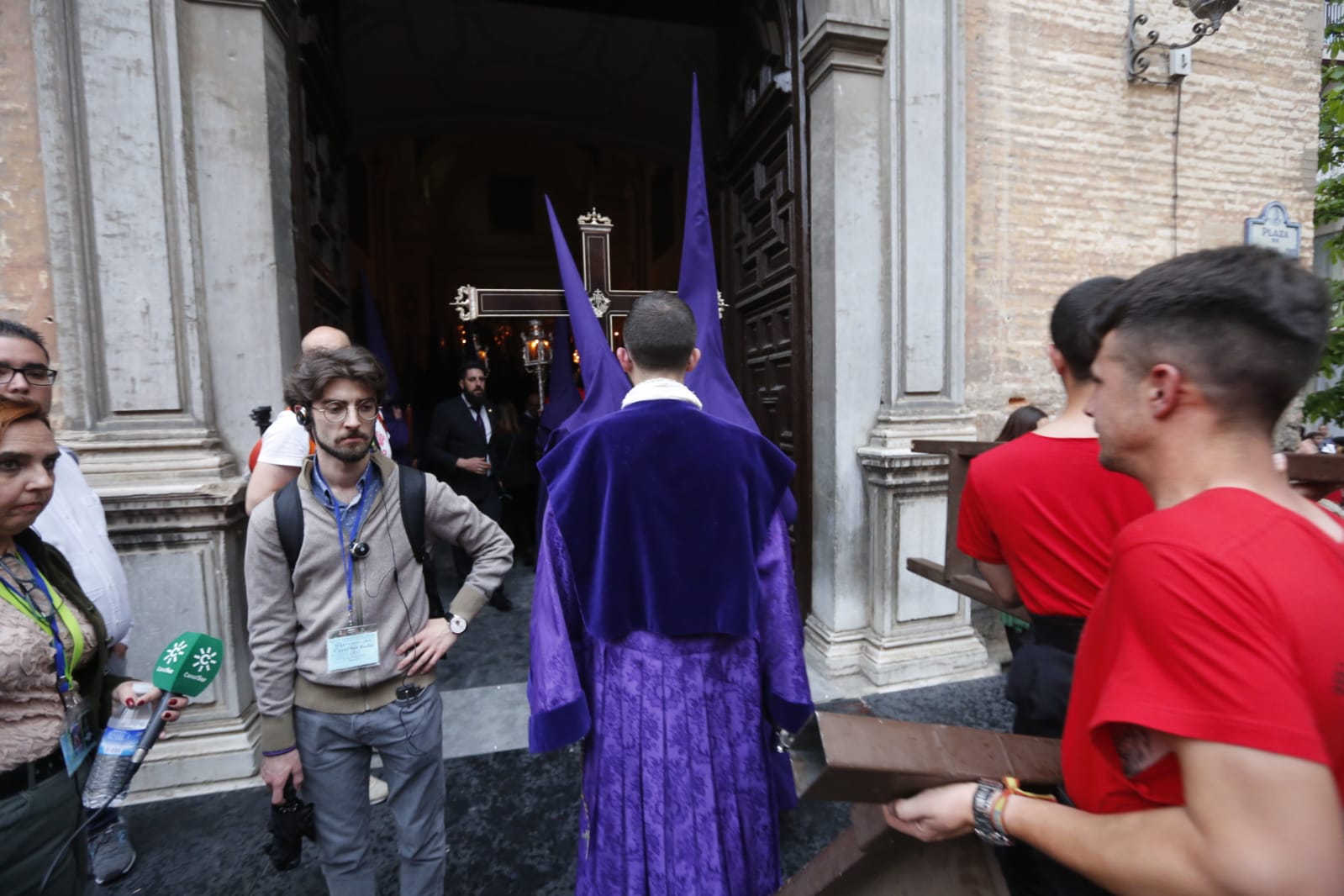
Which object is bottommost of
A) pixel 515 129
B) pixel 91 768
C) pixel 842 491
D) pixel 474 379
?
pixel 91 768

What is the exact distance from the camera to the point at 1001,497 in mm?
1704

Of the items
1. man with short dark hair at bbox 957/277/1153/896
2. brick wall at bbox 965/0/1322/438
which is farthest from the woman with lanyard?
brick wall at bbox 965/0/1322/438

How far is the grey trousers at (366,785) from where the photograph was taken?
1.81 metres

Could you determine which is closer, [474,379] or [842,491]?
[842,491]

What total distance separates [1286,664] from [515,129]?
929 centimetres

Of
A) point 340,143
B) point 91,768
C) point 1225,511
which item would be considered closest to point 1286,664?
point 1225,511

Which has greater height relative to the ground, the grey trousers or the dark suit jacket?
the dark suit jacket

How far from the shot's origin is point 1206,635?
696mm

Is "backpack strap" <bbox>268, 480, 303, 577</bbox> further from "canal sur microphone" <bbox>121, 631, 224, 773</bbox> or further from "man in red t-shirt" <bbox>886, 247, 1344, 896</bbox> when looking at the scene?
"man in red t-shirt" <bbox>886, 247, 1344, 896</bbox>

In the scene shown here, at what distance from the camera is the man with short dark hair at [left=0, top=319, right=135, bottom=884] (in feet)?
5.86

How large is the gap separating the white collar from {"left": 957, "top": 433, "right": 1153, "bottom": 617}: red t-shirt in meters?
0.88

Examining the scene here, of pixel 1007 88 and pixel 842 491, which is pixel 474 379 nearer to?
pixel 842 491

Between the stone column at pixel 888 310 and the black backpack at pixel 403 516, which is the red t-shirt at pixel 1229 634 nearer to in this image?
the black backpack at pixel 403 516

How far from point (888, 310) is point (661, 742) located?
9.99 feet
